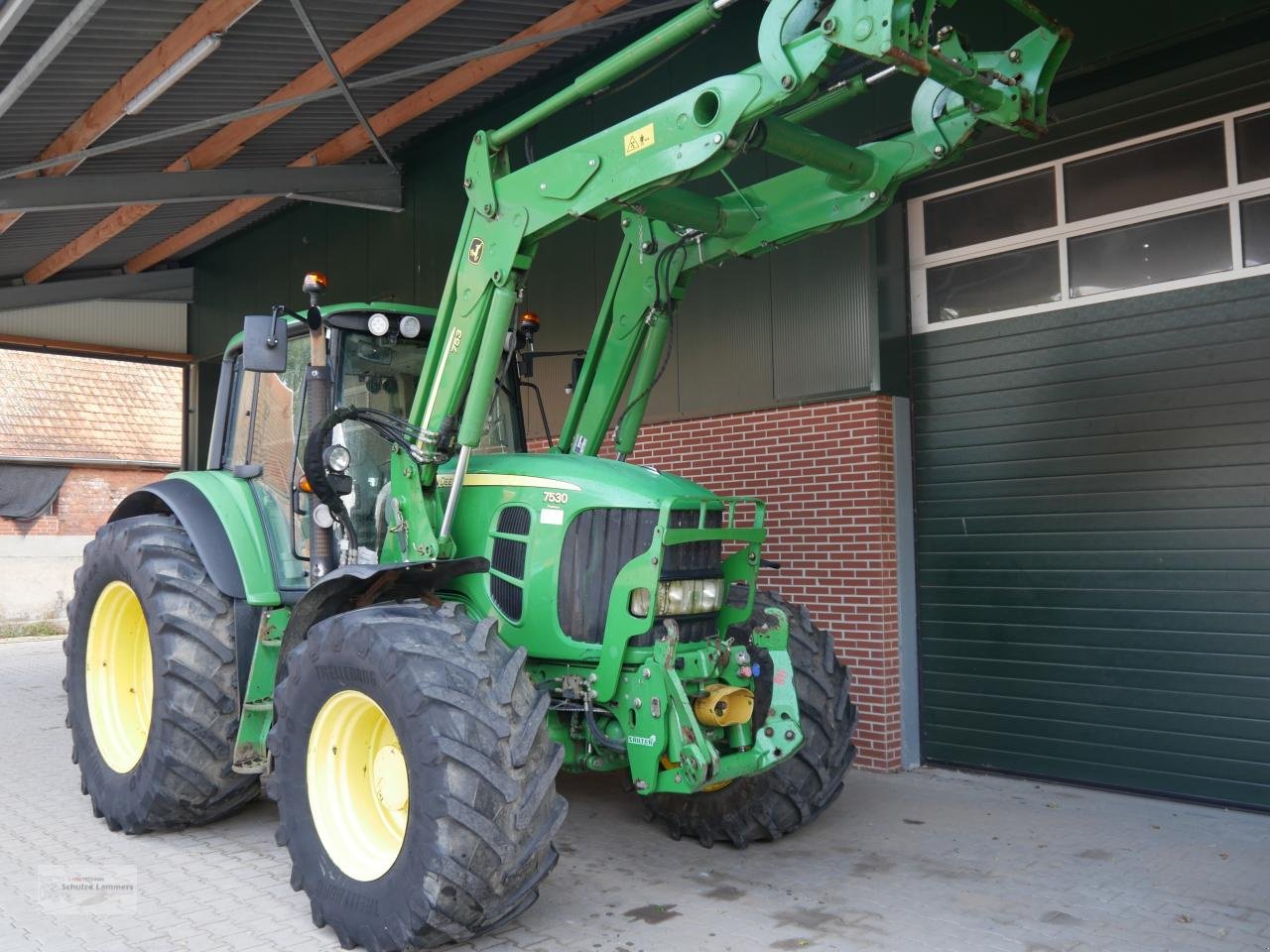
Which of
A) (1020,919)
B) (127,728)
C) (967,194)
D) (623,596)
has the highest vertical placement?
(967,194)

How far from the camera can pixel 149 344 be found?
15016mm

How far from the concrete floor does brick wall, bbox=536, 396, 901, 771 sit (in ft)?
3.03

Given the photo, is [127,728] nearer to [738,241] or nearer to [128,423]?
[738,241]

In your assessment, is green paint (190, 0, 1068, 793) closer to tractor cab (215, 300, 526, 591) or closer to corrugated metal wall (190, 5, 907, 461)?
tractor cab (215, 300, 526, 591)

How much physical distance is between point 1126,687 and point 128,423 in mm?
20201

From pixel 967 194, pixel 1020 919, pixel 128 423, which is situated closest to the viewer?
pixel 1020 919

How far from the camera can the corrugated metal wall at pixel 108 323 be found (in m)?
14.2

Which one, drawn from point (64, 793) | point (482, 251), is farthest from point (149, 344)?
point (482, 251)

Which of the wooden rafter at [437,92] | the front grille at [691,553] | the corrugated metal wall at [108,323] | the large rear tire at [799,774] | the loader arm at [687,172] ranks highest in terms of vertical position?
the wooden rafter at [437,92]

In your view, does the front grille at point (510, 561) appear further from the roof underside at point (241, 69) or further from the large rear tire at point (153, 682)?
the roof underside at point (241, 69)

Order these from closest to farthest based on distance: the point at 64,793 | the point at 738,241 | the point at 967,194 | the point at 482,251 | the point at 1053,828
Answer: the point at 482,251 → the point at 738,241 → the point at 1053,828 → the point at 64,793 → the point at 967,194

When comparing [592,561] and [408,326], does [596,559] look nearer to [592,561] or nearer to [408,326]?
[592,561]

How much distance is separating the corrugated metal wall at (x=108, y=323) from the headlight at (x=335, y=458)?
11.0 metres

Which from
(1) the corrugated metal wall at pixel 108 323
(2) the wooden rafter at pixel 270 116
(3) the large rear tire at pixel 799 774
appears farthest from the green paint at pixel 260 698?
(1) the corrugated metal wall at pixel 108 323
